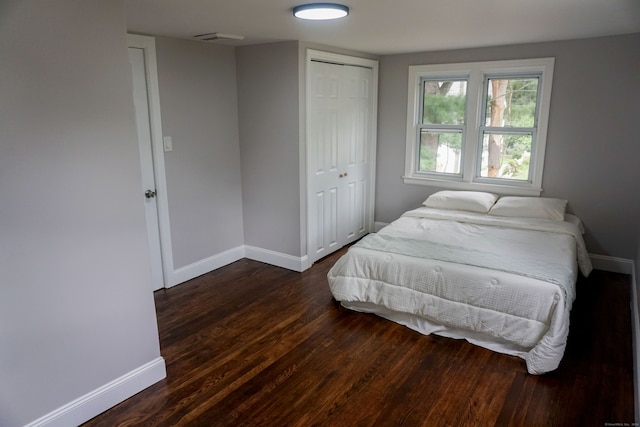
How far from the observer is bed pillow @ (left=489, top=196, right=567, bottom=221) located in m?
3.84

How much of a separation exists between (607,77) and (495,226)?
1.63 metres

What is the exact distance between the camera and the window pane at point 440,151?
4711mm

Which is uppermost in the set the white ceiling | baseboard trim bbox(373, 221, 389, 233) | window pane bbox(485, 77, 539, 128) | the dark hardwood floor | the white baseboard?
the white ceiling

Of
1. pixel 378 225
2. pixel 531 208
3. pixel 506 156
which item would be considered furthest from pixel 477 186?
pixel 378 225

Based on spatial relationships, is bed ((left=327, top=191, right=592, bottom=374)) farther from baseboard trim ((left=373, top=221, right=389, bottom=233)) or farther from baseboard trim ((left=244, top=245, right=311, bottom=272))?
baseboard trim ((left=373, top=221, right=389, bottom=233))

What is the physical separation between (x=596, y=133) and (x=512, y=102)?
2.68 feet

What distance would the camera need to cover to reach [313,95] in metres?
3.96

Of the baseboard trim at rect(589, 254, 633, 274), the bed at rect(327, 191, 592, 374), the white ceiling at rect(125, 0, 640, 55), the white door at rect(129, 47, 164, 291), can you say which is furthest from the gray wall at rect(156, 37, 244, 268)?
the baseboard trim at rect(589, 254, 633, 274)

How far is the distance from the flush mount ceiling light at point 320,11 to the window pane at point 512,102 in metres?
2.45

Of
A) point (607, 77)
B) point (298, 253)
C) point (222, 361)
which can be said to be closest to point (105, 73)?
point (222, 361)

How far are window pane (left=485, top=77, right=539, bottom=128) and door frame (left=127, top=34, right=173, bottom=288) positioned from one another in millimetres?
3225

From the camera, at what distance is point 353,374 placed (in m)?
2.59

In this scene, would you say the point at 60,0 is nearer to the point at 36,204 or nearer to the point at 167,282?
Answer: the point at 36,204

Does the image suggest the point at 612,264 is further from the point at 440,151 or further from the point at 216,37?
the point at 216,37
